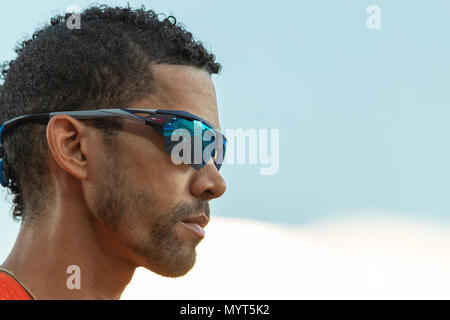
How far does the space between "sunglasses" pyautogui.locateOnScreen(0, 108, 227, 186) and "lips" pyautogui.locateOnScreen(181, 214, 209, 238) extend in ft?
1.24

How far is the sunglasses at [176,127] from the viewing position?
15.1 feet

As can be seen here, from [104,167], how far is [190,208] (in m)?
0.68

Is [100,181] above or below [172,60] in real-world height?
below

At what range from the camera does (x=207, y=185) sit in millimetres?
4672

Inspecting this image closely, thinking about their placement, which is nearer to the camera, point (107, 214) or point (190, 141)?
point (107, 214)

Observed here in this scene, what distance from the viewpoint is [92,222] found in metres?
4.54

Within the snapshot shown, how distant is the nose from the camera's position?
4.65m

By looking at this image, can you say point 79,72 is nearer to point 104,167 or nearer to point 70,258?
point 104,167

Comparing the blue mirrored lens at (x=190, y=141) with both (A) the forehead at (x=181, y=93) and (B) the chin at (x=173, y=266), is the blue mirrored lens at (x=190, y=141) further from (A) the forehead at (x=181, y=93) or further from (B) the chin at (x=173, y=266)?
(B) the chin at (x=173, y=266)

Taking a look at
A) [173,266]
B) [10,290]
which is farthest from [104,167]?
[10,290]

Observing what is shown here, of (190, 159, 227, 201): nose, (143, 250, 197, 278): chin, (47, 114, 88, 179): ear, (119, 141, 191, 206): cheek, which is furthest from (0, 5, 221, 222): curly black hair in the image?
(143, 250, 197, 278): chin
